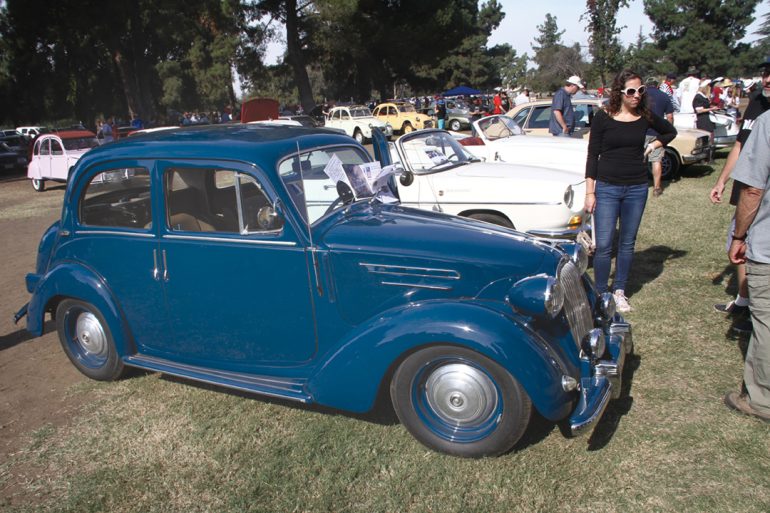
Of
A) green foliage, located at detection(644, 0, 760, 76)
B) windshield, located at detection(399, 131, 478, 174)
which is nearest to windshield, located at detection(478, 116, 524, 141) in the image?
windshield, located at detection(399, 131, 478, 174)

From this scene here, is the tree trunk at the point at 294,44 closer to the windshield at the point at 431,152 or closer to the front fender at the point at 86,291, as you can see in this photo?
the windshield at the point at 431,152

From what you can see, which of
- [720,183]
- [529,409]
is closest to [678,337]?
[720,183]

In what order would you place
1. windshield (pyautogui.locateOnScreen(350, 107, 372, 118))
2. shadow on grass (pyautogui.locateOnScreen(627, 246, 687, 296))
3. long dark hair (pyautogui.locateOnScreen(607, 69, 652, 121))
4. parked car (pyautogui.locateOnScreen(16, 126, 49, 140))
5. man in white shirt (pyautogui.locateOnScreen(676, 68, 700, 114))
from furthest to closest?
parked car (pyautogui.locateOnScreen(16, 126, 49, 140))
windshield (pyautogui.locateOnScreen(350, 107, 372, 118))
man in white shirt (pyautogui.locateOnScreen(676, 68, 700, 114))
shadow on grass (pyautogui.locateOnScreen(627, 246, 687, 296))
long dark hair (pyautogui.locateOnScreen(607, 69, 652, 121))

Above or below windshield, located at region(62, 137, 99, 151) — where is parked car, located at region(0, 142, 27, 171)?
below

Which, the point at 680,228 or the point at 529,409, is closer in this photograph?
the point at 529,409

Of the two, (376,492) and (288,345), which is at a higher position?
(288,345)

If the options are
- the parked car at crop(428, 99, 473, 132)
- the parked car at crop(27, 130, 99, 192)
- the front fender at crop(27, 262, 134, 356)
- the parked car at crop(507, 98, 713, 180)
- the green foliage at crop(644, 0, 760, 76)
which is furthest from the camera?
the green foliage at crop(644, 0, 760, 76)

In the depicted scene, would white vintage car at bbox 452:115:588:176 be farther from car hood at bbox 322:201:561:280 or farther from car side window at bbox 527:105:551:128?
car hood at bbox 322:201:561:280

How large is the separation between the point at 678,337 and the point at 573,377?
1957 millimetres

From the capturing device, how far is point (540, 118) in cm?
1175

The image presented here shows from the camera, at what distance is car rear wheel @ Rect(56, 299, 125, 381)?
4.19 meters

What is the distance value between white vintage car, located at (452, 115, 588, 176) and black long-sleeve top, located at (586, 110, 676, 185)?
377 cm

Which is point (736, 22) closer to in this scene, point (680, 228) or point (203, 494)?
point (680, 228)

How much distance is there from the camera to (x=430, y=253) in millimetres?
3160
